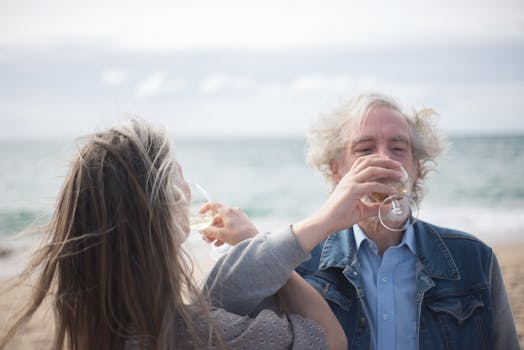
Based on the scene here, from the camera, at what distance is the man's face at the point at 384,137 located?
119 inches

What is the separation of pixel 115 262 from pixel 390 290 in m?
1.59

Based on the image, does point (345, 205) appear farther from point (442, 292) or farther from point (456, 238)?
point (456, 238)

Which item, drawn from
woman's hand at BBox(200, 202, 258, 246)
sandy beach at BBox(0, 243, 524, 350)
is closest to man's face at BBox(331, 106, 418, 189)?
woman's hand at BBox(200, 202, 258, 246)

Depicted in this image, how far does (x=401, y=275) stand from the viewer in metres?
2.91

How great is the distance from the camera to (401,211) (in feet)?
8.70

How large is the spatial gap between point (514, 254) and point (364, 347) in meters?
9.33

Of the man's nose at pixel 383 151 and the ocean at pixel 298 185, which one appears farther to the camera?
the ocean at pixel 298 185

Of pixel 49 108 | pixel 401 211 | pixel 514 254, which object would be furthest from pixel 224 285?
pixel 49 108

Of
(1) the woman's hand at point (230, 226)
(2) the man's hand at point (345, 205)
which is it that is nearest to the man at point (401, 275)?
(2) the man's hand at point (345, 205)

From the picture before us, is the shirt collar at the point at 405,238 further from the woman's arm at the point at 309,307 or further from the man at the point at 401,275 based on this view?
the woman's arm at the point at 309,307

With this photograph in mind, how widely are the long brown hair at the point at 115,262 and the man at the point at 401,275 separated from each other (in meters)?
1.11

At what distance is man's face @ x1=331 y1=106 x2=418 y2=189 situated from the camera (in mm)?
3012

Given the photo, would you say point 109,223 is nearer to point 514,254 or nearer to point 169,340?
point 169,340

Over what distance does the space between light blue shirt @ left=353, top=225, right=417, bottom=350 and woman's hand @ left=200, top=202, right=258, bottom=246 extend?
0.92 meters
